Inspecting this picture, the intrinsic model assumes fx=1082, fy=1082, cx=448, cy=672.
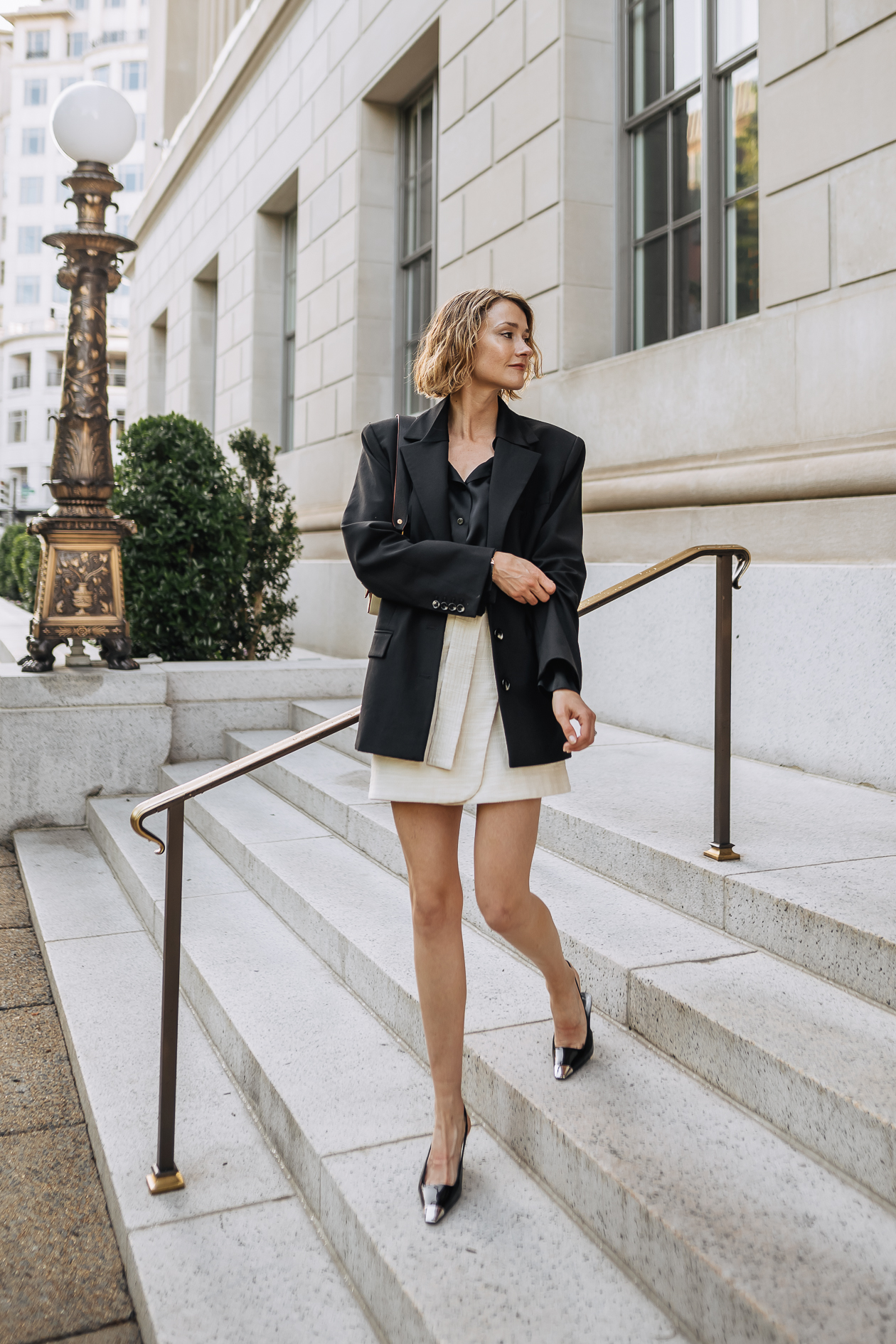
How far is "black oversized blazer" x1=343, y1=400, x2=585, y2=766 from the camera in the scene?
2344mm

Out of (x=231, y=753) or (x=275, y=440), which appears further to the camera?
(x=275, y=440)

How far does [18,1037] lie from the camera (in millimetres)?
3865

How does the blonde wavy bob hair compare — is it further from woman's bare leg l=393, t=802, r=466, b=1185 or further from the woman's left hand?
woman's bare leg l=393, t=802, r=466, b=1185

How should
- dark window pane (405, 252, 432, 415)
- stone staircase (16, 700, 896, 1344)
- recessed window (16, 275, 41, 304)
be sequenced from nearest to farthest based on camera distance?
stone staircase (16, 700, 896, 1344) → dark window pane (405, 252, 432, 415) → recessed window (16, 275, 41, 304)

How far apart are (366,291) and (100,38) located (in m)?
82.7

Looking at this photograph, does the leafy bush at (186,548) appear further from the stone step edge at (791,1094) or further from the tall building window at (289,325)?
the tall building window at (289,325)

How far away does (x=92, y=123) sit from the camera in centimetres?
639

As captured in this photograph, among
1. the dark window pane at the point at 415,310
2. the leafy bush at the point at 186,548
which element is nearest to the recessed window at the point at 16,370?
the dark window pane at the point at 415,310

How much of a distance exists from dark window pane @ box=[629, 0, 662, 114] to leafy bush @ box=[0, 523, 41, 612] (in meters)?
8.67

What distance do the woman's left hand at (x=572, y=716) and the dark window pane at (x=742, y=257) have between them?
4.32m

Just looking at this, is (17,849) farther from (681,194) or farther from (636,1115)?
(681,194)

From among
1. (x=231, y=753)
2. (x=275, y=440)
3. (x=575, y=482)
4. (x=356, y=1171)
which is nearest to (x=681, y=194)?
(x=231, y=753)

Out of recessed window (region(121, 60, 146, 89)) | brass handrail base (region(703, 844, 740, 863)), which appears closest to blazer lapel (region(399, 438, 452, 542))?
brass handrail base (region(703, 844, 740, 863))

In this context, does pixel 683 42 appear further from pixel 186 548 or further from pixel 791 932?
pixel 791 932
